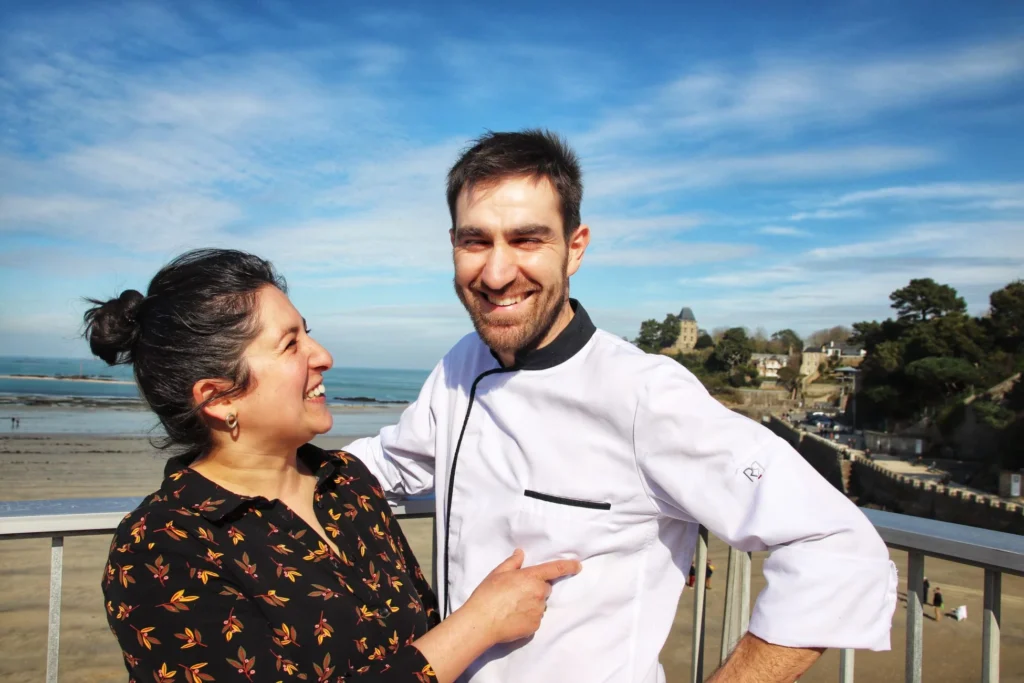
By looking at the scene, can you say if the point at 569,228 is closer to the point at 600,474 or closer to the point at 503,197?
the point at 503,197

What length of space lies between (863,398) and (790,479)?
161ft

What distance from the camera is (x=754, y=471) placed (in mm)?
1404

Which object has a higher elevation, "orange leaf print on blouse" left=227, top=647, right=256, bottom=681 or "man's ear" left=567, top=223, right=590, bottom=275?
"man's ear" left=567, top=223, right=590, bottom=275

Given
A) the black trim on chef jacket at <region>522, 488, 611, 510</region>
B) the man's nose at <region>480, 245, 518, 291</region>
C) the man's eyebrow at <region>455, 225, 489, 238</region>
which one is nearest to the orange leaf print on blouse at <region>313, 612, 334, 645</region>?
the black trim on chef jacket at <region>522, 488, 611, 510</region>

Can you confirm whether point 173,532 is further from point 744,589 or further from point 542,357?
point 744,589

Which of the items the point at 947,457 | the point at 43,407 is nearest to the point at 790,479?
the point at 43,407

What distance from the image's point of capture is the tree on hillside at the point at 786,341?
103 m

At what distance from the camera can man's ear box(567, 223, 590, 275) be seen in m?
1.91

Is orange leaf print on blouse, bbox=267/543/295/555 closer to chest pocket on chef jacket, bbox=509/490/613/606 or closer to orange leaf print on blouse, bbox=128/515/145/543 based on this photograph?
orange leaf print on blouse, bbox=128/515/145/543

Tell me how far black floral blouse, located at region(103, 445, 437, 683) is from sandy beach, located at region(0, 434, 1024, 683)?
1.95 m

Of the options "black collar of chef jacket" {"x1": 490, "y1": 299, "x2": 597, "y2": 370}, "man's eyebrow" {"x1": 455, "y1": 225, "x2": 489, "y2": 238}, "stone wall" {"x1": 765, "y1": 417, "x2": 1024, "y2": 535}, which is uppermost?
"man's eyebrow" {"x1": 455, "y1": 225, "x2": 489, "y2": 238}

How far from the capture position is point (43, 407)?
A: 27.9 metres

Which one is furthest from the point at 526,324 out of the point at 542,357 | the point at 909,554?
the point at 909,554

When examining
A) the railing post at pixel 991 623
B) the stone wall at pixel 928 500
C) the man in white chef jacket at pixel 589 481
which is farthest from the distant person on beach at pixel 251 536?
the stone wall at pixel 928 500
